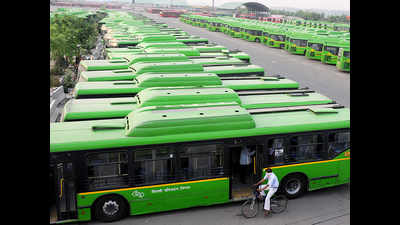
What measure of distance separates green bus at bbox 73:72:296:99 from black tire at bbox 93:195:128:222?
18.4 ft

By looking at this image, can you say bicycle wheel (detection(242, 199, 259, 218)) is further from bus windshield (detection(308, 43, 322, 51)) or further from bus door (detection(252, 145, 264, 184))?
bus windshield (detection(308, 43, 322, 51))

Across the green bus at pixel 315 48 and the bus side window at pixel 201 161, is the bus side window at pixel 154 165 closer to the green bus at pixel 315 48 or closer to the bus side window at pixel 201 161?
the bus side window at pixel 201 161

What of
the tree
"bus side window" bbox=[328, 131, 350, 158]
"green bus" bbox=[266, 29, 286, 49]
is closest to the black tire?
"bus side window" bbox=[328, 131, 350, 158]

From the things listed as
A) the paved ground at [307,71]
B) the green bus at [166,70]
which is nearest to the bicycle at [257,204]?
the green bus at [166,70]

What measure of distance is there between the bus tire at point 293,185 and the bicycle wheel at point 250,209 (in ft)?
3.74

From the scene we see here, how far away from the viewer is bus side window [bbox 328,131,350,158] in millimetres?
9922

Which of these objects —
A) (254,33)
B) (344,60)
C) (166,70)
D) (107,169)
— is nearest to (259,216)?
(107,169)

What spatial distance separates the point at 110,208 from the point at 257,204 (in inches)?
143

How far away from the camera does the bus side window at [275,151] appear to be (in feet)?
30.5

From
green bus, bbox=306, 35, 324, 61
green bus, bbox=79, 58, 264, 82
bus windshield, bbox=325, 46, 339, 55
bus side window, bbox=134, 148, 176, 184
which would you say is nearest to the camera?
bus side window, bbox=134, 148, 176, 184

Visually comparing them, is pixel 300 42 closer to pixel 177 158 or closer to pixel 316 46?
pixel 316 46

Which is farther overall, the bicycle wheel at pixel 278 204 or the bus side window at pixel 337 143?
the bus side window at pixel 337 143

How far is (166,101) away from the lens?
1120cm

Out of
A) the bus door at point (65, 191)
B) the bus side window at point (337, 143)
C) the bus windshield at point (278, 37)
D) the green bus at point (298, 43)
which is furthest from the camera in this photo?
the bus windshield at point (278, 37)
